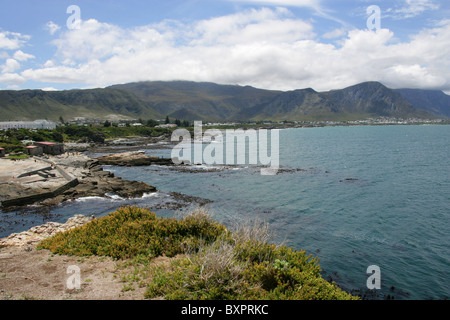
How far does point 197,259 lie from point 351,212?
21.0 metres

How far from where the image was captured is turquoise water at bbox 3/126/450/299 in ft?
51.9

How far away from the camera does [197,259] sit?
963 centimetres

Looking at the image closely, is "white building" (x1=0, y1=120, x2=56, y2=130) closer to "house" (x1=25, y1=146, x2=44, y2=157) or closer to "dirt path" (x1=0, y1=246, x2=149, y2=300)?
"house" (x1=25, y1=146, x2=44, y2=157)

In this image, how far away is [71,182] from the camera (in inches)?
1421

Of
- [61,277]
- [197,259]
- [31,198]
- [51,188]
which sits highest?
[197,259]

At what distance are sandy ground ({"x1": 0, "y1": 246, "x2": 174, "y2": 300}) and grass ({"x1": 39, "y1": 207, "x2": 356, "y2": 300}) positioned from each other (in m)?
0.34

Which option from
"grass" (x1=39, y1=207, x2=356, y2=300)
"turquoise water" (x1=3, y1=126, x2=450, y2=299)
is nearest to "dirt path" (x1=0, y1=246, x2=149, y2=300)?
"grass" (x1=39, y1=207, x2=356, y2=300)

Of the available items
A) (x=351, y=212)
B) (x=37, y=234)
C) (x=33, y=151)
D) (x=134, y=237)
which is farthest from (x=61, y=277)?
(x=33, y=151)

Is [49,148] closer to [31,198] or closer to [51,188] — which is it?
[51,188]

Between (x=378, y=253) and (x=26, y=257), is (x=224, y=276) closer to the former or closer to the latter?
(x=26, y=257)

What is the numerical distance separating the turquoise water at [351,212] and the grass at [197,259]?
16.8ft

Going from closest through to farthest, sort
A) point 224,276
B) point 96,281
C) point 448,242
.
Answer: point 224,276, point 96,281, point 448,242
